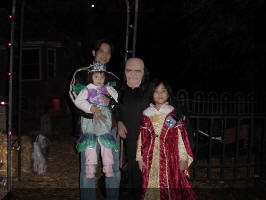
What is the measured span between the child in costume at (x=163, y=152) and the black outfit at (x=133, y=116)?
235 millimetres

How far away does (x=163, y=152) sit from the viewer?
3514 mm

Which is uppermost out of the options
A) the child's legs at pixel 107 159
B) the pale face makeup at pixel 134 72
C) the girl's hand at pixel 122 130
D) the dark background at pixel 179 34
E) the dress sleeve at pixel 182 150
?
the dark background at pixel 179 34

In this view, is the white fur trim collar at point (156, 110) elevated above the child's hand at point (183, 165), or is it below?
above

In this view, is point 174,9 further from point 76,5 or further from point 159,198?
point 159,198

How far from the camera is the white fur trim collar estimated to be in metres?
3.54

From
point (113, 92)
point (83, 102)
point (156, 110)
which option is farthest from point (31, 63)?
point (156, 110)

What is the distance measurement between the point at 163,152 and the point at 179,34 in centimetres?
1315

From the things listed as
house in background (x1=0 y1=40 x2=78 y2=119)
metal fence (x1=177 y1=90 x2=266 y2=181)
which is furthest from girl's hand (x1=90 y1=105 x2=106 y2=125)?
house in background (x1=0 y1=40 x2=78 y2=119)

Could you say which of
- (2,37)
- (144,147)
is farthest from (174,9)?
(144,147)

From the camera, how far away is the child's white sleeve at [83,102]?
360 centimetres

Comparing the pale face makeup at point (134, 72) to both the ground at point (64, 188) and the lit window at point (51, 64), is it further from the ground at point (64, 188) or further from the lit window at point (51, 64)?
the lit window at point (51, 64)

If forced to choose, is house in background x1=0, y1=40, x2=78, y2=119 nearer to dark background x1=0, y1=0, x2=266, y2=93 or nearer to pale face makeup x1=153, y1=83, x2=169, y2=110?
dark background x1=0, y1=0, x2=266, y2=93

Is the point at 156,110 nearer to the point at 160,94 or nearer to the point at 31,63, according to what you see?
the point at 160,94

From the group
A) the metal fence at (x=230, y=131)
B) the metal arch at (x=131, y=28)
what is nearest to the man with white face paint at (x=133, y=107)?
the metal arch at (x=131, y=28)
